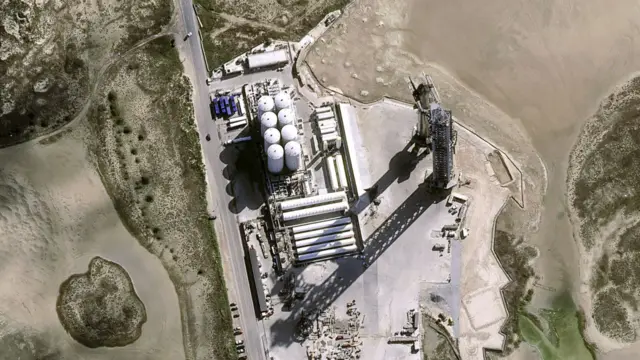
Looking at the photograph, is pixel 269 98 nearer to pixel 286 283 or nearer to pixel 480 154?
pixel 286 283

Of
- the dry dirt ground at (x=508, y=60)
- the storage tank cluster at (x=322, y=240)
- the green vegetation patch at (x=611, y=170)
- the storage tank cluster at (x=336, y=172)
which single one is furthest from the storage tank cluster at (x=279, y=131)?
the green vegetation patch at (x=611, y=170)

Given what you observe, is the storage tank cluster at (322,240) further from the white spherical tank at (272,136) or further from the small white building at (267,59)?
the small white building at (267,59)

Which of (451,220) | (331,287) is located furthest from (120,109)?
(451,220)

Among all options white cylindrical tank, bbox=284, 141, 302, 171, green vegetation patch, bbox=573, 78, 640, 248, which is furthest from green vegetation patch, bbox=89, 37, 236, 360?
green vegetation patch, bbox=573, 78, 640, 248

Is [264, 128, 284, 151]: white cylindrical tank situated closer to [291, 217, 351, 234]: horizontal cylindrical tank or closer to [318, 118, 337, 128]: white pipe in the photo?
[318, 118, 337, 128]: white pipe

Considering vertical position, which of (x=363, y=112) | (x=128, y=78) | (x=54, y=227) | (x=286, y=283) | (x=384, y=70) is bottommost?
(x=286, y=283)
